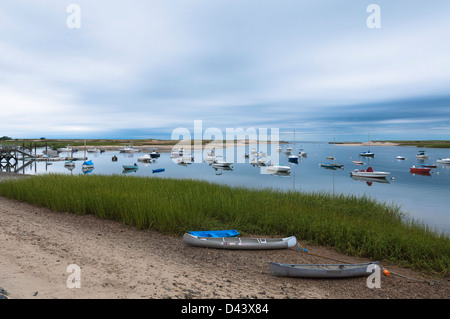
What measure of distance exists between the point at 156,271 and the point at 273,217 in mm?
6526

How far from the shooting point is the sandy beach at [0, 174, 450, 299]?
18.7ft

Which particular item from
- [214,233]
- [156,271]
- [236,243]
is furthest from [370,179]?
[156,271]

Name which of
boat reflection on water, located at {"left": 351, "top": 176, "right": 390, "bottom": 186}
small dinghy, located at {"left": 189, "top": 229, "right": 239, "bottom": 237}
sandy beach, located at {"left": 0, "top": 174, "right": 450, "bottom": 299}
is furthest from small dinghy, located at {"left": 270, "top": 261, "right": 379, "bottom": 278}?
boat reflection on water, located at {"left": 351, "top": 176, "right": 390, "bottom": 186}

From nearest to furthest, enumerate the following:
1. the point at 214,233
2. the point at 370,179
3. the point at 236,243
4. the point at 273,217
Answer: the point at 236,243, the point at 214,233, the point at 273,217, the point at 370,179

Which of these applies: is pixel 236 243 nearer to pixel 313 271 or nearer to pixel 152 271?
pixel 313 271

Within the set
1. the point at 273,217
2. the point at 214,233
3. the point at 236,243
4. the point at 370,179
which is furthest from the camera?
the point at 370,179

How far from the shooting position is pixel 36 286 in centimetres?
546

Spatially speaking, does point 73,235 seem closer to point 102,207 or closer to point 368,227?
point 102,207

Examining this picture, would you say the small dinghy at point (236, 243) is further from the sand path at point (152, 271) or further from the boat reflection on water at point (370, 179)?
the boat reflection on water at point (370, 179)

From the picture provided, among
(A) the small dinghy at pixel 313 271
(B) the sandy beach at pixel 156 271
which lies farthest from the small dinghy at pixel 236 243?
(A) the small dinghy at pixel 313 271

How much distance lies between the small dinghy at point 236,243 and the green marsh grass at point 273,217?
161 cm

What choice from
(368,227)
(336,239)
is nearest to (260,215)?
(336,239)

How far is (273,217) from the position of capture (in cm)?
1228
